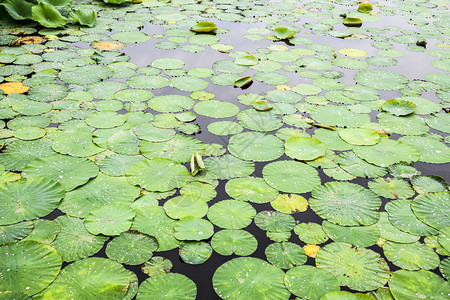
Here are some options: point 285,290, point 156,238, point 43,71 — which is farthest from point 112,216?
point 43,71

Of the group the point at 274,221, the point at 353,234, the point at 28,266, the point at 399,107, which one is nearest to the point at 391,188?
the point at 353,234

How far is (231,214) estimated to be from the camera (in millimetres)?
2324

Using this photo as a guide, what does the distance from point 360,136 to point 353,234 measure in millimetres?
1149

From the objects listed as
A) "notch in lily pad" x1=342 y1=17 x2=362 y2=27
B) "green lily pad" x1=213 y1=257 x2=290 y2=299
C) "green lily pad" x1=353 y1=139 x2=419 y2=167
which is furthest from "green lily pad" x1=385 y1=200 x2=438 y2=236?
"notch in lily pad" x1=342 y1=17 x2=362 y2=27

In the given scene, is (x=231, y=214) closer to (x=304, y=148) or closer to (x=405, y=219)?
(x=304, y=148)

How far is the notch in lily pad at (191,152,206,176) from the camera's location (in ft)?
8.65

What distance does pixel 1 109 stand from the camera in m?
3.32

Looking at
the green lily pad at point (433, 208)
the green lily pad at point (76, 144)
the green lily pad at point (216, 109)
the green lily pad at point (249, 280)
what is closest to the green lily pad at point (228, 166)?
the green lily pad at point (216, 109)

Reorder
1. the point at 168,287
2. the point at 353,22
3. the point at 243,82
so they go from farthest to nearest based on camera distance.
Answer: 1. the point at 353,22
2. the point at 243,82
3. the point at 168,287

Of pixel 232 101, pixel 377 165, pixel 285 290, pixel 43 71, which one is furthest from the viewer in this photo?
pixel 43 71

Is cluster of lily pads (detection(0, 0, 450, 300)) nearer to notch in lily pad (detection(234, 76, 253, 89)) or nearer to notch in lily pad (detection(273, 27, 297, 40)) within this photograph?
notch in lily pad (detection(234, 76, 253, 89))

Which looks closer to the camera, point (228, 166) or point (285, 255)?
point (285, 255)

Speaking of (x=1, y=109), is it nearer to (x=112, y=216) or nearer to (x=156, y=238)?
(x=112, y=216)

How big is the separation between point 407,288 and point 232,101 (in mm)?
2293
